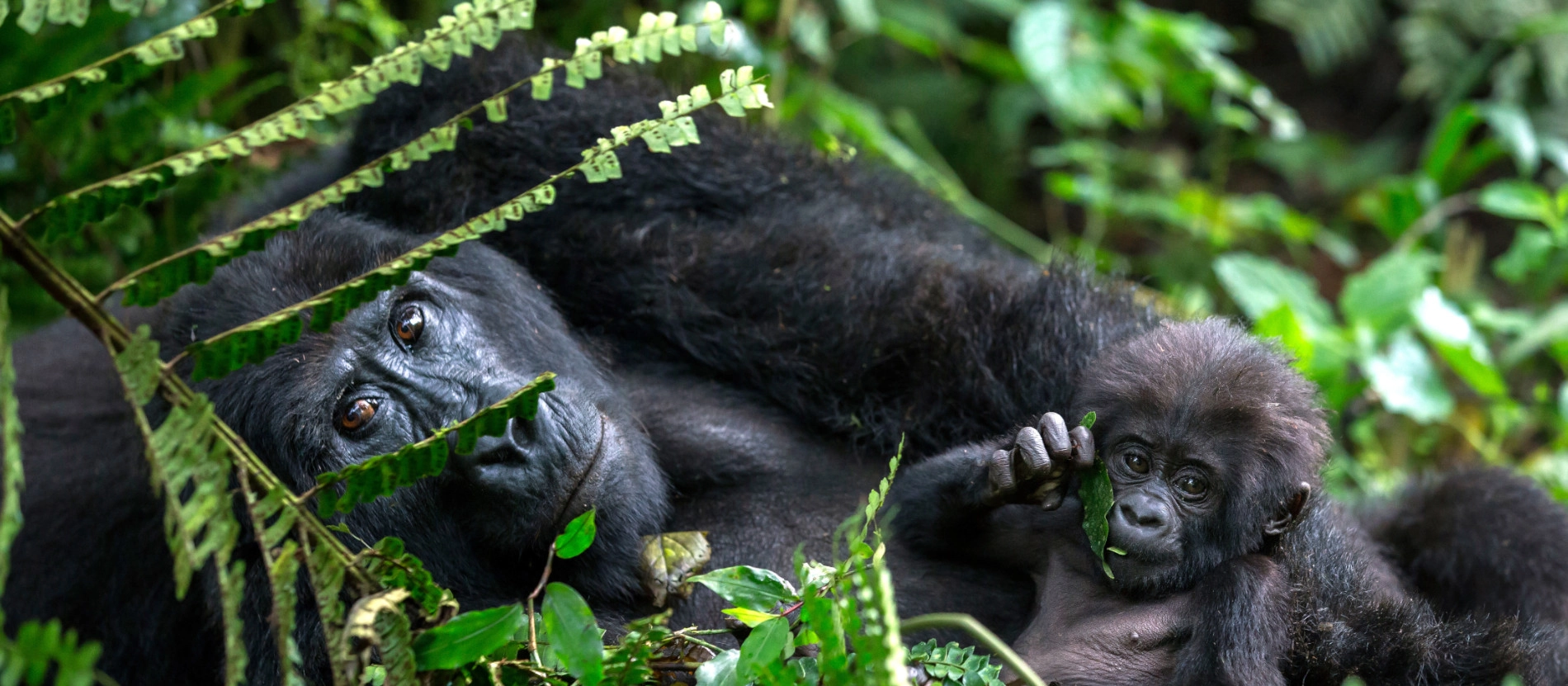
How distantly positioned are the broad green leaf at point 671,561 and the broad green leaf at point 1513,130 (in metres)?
3.98

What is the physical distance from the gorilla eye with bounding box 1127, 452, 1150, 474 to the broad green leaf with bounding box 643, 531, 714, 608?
0.96 meters

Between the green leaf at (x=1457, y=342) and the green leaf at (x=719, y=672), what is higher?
the green leaf at (x=719, y=672)

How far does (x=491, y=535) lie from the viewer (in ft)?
8.21

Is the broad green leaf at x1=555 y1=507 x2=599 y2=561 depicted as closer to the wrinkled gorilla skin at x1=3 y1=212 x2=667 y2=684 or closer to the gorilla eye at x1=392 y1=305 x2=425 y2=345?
the wrinkled gorilla skin at x1=3 y1=212 x2=667 y2=684

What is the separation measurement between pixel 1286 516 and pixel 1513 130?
344 cm

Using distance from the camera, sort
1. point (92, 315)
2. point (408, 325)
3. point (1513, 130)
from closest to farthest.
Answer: point (92, 315)
point (408, 325)
point (1513, 130)

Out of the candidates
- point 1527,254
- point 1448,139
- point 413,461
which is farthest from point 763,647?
point 1448,139

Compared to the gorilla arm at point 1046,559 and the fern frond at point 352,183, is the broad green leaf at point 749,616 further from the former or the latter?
the fern frond at point 352,183

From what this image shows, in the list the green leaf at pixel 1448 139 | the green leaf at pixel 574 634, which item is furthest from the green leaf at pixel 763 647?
the green leaf at pixel 1448 139

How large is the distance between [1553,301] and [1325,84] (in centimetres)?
195

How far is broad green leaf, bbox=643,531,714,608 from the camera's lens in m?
2.69

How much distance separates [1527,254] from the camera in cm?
452

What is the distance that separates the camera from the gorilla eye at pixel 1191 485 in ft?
7.90

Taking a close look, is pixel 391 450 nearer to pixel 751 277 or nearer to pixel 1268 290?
→ pixel 751 277
